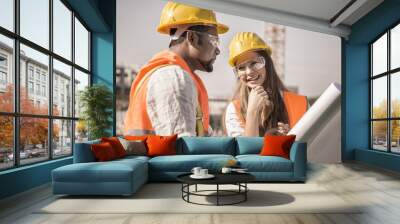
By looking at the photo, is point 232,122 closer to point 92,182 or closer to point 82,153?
point 82,153

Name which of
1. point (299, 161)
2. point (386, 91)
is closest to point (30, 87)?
point (299, 161)

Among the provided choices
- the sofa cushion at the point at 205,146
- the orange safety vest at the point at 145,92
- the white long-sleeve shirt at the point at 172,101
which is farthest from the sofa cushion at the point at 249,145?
the orange safety vest at the point at 145,92

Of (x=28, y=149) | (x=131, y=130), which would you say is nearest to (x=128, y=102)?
(x=131, y=130)

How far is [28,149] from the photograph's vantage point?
5383mm

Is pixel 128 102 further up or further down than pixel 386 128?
further up

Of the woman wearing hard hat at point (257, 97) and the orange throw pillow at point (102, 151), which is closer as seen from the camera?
the orange throw pillow at point (102, 151)

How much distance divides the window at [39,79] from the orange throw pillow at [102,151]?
95 cm

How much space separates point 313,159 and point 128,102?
442 centimetres

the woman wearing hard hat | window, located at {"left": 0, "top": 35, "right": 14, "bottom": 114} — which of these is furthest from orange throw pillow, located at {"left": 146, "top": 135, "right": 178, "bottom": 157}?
the woman wearing hard hat

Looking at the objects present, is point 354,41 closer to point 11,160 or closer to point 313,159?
point 313,159

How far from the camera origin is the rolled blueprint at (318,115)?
848cm

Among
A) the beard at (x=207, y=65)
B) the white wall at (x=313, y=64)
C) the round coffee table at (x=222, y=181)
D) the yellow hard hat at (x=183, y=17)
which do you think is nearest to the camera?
the round coffee table at (x=222, y=181)

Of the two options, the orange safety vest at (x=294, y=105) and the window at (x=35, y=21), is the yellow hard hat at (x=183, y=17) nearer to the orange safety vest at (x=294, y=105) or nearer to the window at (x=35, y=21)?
the orange safety vest at (x=294, y=105)

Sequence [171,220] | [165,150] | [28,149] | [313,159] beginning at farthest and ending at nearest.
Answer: [313,159]
[165,150]
[28,149]
[171,220]
